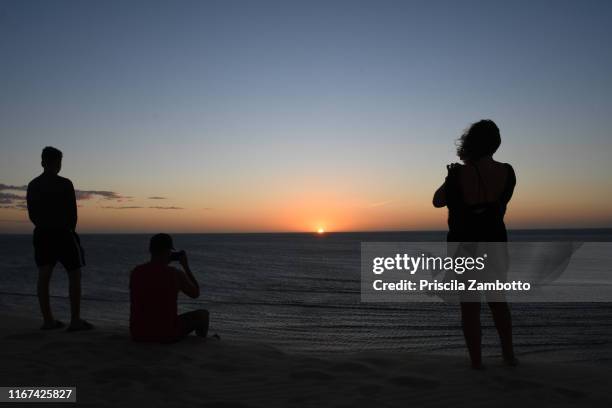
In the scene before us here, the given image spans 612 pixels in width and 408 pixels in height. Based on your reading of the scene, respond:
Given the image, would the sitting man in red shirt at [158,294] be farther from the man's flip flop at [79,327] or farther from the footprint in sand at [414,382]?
the footprint in sand at [414,382]

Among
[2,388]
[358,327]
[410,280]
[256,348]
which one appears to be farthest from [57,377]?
[410,280]

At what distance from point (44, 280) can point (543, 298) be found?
12544 millimetres

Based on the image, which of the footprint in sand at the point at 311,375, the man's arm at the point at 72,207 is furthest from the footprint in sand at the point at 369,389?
the man's arm at the point at 72,207

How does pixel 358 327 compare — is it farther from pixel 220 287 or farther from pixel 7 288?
pixel 7 288

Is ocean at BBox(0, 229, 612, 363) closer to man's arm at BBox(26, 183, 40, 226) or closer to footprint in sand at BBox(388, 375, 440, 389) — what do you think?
footprint in sand at BBox(388, 375, 440, 389)

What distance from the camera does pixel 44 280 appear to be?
5609mm

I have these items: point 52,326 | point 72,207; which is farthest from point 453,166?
point 52,326

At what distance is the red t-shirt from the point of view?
4.89 meters

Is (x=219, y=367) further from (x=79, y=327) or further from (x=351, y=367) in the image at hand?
(x=79, y=327)

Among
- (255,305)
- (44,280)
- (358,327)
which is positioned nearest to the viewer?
(44,280)

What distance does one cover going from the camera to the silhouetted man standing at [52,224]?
18.2ft

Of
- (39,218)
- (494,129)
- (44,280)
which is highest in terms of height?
(494,129)

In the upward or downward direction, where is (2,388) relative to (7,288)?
upward

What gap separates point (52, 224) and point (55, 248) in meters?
0.29
